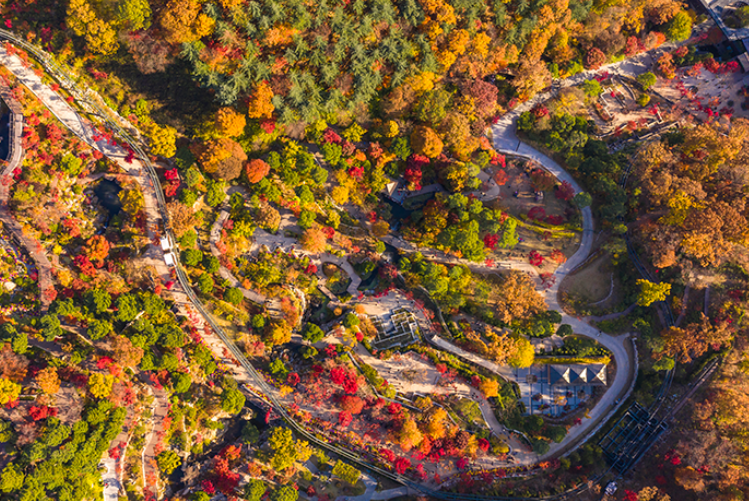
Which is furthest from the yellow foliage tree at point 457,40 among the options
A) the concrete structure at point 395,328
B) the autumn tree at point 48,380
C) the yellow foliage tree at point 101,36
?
the autumn tree at point 48,380

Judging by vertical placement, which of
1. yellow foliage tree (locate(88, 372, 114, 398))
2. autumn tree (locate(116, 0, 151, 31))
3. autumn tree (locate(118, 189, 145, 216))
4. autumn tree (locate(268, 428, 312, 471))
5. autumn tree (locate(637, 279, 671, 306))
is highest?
autumn tree (locate(116, 0, 151, 31))

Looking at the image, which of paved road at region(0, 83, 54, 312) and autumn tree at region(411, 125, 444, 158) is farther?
paved road at region(0, 83, 54, 312)

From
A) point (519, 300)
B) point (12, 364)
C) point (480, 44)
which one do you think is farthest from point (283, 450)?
point (480, 44)

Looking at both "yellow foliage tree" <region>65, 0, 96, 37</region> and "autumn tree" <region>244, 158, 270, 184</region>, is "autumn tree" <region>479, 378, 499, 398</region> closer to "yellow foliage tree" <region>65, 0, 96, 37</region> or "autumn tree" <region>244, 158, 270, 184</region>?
"autumn tree" <region>244, 158, 270, 184</region>

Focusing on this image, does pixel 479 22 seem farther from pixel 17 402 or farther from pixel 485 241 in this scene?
pixel 17 402

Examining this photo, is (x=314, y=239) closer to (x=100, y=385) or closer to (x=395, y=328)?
(x=395, y=328)

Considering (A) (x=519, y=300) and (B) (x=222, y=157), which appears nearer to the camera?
(B) (x=222, y=157)

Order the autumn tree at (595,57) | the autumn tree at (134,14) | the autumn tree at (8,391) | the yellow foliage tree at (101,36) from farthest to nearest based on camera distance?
the autumn tree at (595,57) < the yellow foliage tree at (101,36) < the autumn tree at (8,391) < the autumn tree at (134,14)

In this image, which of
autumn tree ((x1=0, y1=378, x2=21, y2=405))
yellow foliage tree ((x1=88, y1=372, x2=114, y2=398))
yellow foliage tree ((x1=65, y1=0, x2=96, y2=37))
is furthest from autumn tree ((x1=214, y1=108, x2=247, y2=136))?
autumn tree ((x1=0, y1=378, x2=21, y2=405))

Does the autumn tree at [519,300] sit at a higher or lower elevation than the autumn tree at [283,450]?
higher

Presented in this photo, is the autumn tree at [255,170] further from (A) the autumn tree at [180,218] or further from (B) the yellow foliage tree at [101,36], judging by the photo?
(B) the yellow foliage tree at [101,36]

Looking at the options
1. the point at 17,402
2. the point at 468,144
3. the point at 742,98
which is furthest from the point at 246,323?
the point at 742,98
